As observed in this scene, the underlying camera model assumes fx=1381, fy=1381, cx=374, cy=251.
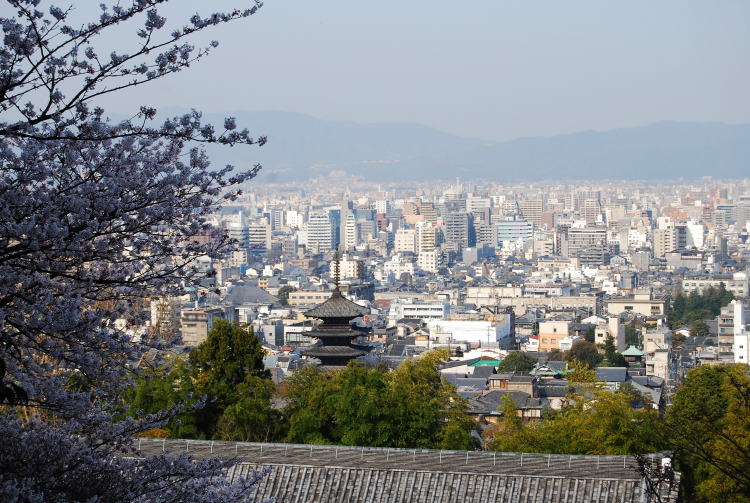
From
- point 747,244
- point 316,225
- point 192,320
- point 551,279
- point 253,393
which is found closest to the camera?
point 253,393

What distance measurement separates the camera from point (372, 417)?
1401cm

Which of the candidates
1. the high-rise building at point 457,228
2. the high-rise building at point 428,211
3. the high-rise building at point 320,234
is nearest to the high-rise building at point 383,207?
the high-rise building at point 428,211

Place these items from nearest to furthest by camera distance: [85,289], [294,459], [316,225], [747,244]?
1. [85,289]
2. [294,459]
3. [747,244]
4. [316,225]

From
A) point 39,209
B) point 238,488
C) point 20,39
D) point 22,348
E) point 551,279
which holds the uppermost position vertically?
point 20,39

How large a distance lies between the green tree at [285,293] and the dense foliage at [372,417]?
5838 centimetres

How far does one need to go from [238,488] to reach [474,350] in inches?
1521

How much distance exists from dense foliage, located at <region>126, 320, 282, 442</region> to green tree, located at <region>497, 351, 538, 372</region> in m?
18.2

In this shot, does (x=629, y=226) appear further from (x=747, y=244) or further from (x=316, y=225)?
(x=316, y=225)

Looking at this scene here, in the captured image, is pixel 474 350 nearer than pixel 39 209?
No

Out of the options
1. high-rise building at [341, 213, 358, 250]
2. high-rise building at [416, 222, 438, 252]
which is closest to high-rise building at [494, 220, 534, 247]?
high-rise building at [341, 213, 358, 250]

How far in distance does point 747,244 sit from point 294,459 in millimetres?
116296

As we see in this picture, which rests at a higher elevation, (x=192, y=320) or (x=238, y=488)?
(x=238, y=488)

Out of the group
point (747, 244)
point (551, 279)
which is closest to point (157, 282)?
point (551, 279)

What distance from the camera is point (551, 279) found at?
8581cm
